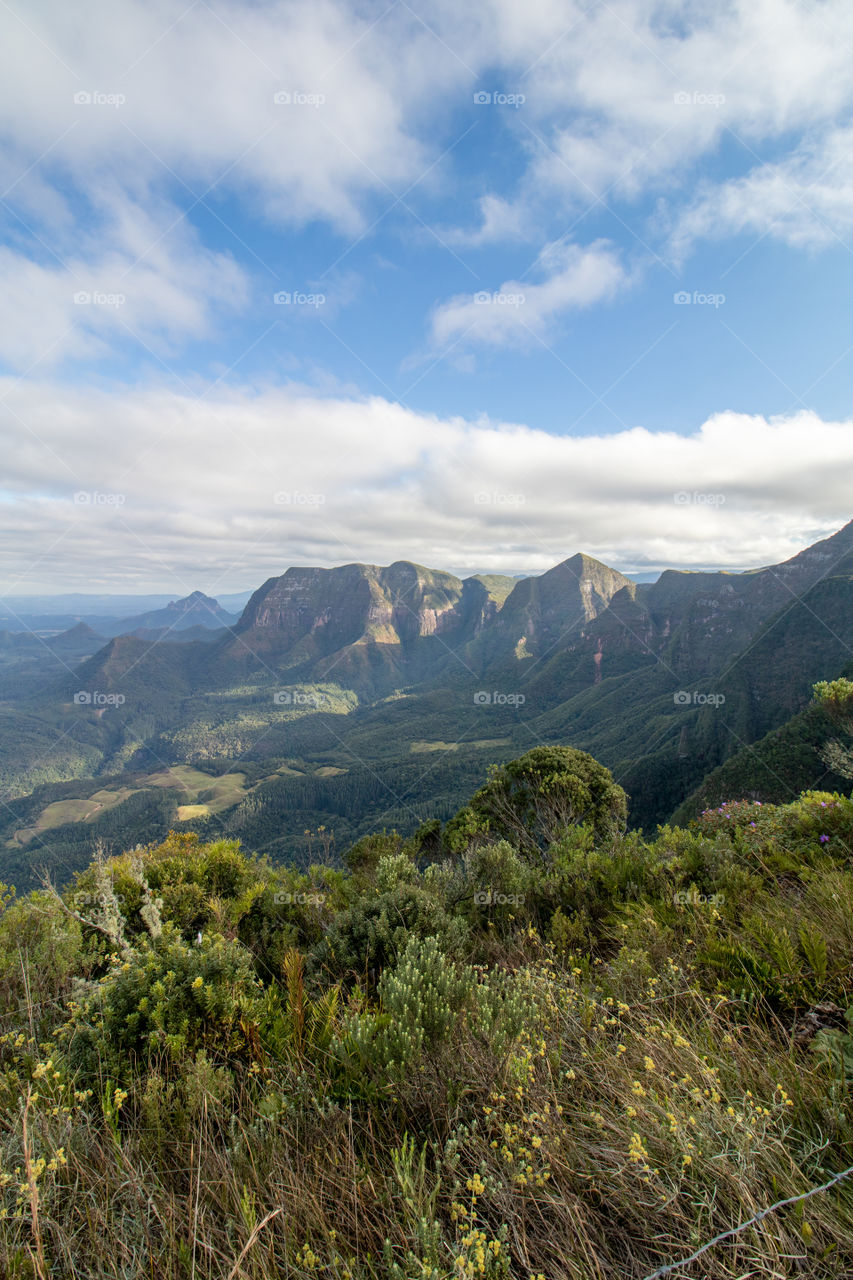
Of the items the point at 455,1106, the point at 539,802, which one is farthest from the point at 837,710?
the point at 539,802

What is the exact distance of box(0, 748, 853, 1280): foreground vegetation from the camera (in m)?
1.90

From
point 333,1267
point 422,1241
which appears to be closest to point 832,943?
point 422,1241

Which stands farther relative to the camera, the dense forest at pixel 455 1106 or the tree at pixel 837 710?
the tree at pixel 837 710

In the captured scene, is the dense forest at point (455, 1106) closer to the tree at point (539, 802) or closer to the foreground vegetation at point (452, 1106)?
the foreground vegetation at point (452, 1106)

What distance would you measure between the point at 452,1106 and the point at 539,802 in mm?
19236

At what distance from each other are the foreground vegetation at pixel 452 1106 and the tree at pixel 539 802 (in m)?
13.4

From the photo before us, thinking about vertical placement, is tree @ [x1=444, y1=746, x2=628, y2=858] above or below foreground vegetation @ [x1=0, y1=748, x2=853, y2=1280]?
below

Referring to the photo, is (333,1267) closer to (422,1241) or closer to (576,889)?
(422,1241)

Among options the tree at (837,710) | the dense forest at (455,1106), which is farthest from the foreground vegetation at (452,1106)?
the tree at (837,710)

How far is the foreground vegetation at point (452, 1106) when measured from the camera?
1.90 meters

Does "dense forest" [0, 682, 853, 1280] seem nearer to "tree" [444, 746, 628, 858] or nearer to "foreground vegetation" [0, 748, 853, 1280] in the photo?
"foreground vegetation" [0, 748, 853, 1280]

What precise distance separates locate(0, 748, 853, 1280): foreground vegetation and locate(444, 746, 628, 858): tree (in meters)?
13.4

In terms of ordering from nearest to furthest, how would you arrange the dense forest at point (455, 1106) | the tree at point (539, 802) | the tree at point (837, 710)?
the dense forest at point (455, 1106)
the tree at point (837, 710)
the tree at point (539, 802)

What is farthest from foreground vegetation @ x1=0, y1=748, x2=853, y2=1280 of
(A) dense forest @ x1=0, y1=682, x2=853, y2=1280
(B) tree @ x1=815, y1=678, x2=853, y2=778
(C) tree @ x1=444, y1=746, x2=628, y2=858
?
(C) tree @ x1=444, y1=746, x2=628, y2=858
